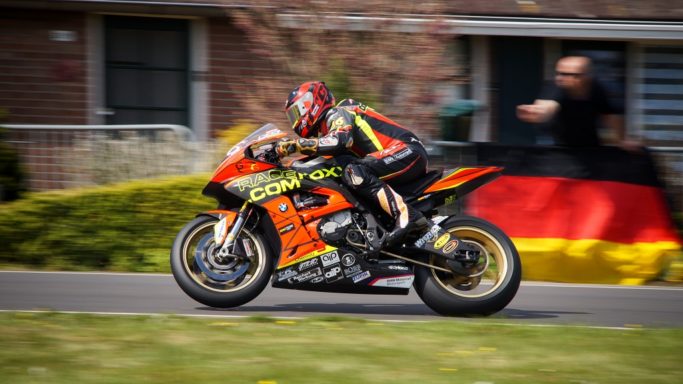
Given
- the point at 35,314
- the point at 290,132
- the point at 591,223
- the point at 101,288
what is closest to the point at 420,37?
the point at 290,132

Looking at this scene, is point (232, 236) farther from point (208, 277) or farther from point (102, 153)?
point (102, 153)

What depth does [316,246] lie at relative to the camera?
8102 mm

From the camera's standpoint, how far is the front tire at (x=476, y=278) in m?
8.05

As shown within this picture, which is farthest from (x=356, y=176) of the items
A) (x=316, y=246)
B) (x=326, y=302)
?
(x=326, y=302)

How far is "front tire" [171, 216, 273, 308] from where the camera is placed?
8078mm

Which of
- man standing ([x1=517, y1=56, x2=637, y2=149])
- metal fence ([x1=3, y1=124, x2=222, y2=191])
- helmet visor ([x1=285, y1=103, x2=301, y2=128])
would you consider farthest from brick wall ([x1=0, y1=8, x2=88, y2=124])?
helmet visor ([x1=285, y1=103, x2=301, y2=128])

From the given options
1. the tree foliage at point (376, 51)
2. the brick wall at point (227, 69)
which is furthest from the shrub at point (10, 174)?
the brick wall at point (227, 69)

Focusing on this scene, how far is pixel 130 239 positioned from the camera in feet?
36.5

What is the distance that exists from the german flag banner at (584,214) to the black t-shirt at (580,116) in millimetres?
217

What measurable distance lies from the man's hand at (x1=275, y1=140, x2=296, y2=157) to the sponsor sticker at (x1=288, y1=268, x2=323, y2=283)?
3.02ft

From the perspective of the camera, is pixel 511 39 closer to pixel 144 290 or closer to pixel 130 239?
pixel 130 239

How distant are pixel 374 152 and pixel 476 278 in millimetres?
1267

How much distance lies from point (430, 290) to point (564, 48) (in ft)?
29.6

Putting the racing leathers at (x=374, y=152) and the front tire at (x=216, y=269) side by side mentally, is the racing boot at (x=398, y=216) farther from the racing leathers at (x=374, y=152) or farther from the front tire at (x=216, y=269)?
the front tire at (x=216, y=269)
